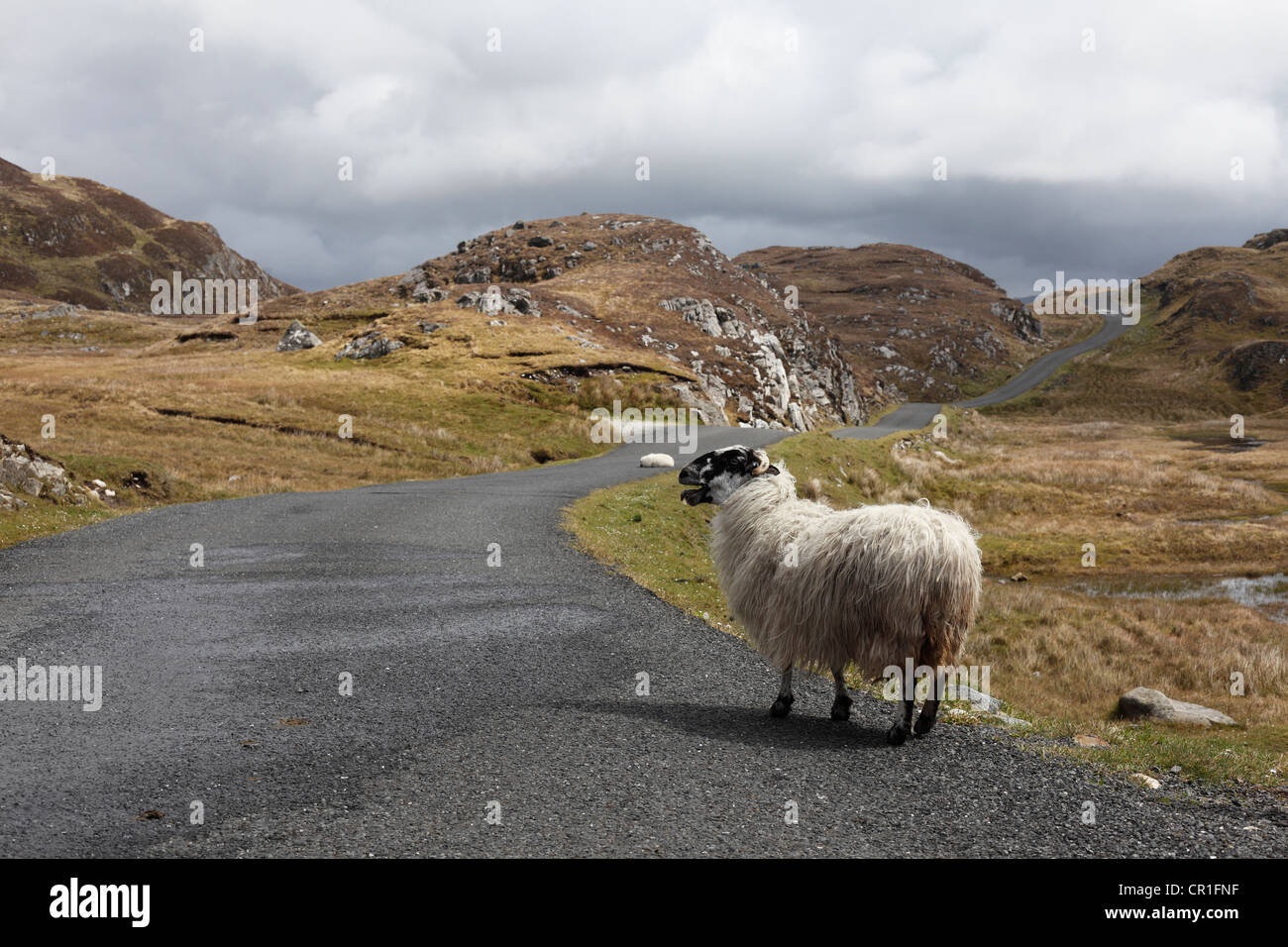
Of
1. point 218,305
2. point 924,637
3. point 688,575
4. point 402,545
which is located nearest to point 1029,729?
point 924,637

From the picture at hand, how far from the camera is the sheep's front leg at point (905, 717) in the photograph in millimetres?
8836

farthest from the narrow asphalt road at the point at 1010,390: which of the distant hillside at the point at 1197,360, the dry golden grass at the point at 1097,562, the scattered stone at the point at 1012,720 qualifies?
the scattered stone at the point at 1012,720

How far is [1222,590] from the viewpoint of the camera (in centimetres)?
2920

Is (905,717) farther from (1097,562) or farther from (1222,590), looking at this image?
(1097,562)

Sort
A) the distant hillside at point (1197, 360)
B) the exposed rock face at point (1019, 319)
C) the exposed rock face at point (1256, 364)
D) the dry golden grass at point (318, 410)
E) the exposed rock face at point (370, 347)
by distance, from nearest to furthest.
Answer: the dry golden grass at point (318, 410), the exposed rock face at point (370, 347), the distant hillside at point (1197, 360), the exposed rock face at point (1256, 364), the exposed rock face at point (1019, 319)

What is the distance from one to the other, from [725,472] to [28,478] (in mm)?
21840

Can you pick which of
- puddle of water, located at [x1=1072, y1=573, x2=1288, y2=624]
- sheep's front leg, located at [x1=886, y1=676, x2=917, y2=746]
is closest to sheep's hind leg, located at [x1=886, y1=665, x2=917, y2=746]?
sheep's front leg, located at [x1=886, y1=676, x2=917, y2=746]

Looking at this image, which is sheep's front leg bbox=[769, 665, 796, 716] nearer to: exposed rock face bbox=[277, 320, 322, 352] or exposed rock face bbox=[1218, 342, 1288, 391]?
exposed rock face bbox=[277, 320, 322, 352]

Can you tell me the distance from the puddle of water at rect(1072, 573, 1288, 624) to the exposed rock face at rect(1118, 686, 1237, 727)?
14475mm

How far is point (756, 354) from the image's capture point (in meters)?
86.0

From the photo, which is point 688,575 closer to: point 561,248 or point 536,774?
point 536,774

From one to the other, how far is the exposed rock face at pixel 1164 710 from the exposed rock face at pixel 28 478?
26.0m

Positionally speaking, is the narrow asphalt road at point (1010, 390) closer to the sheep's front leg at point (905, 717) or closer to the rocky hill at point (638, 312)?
the rocky hill at point (638, 312)

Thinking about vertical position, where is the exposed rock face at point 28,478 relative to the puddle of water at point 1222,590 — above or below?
above
